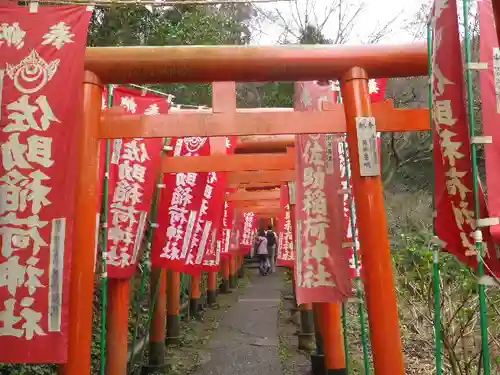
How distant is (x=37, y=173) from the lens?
340 centimetres

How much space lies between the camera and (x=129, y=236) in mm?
5355

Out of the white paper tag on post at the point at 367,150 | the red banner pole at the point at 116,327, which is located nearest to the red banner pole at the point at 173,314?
the red banner pole at the point at 116,327

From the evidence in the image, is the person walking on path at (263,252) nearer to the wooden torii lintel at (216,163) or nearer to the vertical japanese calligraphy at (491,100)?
the wooden torii lintel at (216,163)

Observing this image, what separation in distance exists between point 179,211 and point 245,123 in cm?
256

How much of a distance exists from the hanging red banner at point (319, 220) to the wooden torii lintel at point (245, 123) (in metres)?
0.79

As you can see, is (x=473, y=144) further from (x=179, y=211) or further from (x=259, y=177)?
(x=259, y=177)

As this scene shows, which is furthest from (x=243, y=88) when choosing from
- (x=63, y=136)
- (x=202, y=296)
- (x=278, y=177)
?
(x=63, y=136)

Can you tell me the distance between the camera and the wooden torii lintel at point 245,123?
445cm

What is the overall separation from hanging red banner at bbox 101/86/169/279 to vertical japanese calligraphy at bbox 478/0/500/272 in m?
3.74

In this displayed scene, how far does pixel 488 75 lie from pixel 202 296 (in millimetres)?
12753

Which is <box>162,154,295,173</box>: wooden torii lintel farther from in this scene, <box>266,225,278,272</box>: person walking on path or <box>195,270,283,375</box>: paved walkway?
<box>266,225,278,272</box>: person walking on path

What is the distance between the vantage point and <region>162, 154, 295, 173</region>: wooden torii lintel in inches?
255

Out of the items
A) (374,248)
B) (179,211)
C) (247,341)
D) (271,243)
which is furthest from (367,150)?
(271,243)

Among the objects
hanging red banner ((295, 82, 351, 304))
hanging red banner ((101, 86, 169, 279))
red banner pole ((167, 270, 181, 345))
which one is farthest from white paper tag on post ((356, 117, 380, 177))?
red banner pole ((167, 270, 181, 345))
